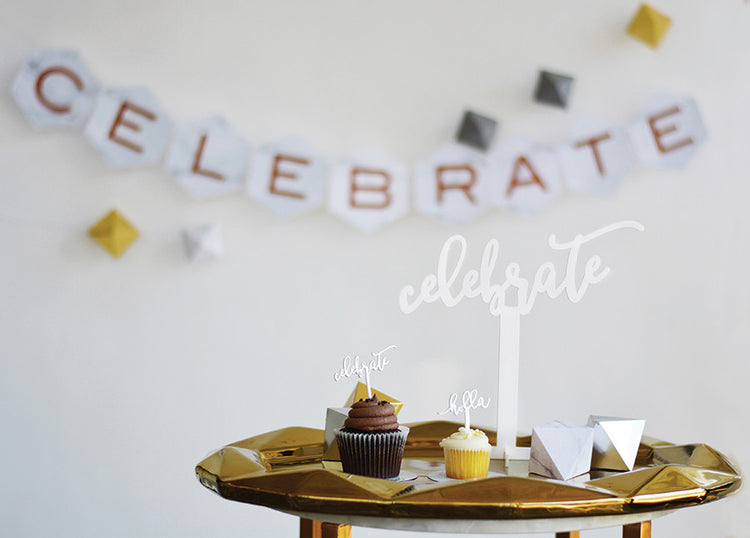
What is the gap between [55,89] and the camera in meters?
2.06

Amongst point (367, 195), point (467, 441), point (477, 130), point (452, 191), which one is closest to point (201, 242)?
point (367, 195)

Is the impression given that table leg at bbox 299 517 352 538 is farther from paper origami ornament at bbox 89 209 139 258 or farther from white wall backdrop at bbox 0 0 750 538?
paper origami ornament at bbox 89 209 139 258

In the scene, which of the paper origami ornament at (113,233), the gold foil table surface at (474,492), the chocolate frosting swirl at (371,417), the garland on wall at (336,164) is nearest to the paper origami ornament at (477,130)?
the garland on wall at (336,164)

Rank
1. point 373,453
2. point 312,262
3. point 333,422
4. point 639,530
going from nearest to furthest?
point 639,530 < point 373,453 < point 333,422 < point 312,262

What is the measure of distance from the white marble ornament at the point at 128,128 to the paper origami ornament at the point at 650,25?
1.34 meters

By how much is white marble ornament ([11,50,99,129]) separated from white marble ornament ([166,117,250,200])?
28 cm

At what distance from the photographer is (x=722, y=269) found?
2027 mm

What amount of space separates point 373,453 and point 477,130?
47.2 inches

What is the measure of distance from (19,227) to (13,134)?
265 mm

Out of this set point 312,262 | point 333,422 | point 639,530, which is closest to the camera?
point 639,530

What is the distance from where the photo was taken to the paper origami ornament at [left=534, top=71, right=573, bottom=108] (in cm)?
203

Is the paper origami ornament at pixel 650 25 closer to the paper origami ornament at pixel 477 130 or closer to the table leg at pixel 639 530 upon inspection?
the paper origami ornament at pixel 477 130

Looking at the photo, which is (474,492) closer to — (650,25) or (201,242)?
(201,242)

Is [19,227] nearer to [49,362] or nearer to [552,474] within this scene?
[49,362]
